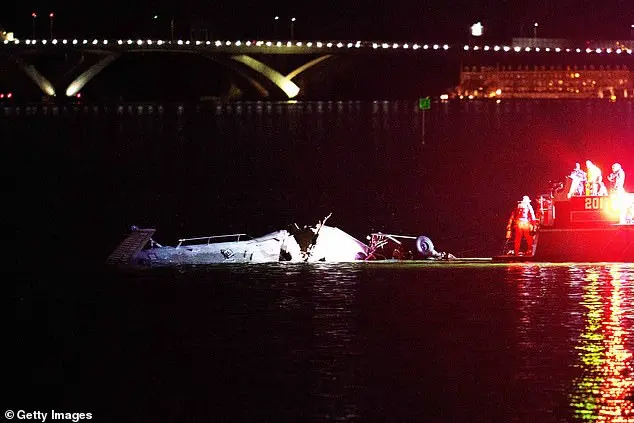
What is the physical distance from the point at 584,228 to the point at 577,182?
104 cm

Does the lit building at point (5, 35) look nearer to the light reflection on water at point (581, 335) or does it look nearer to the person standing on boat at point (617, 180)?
the person standing on boat at point (617, 180)

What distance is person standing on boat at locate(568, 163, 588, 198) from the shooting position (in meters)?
27.2

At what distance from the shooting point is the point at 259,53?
130m

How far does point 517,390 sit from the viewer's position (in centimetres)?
1544

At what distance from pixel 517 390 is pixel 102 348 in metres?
6.52

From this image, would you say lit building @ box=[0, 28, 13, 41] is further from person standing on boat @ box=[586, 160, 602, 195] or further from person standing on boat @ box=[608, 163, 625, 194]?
person standing on boat @ box=[608, 163, 625, 194]

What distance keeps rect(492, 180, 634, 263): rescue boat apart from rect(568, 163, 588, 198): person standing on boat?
82mm

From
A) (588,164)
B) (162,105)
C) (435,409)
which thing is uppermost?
(162,105)

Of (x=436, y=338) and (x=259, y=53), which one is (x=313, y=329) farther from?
(x=259, y=53)

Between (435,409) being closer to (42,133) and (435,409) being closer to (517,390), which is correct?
(517,390)

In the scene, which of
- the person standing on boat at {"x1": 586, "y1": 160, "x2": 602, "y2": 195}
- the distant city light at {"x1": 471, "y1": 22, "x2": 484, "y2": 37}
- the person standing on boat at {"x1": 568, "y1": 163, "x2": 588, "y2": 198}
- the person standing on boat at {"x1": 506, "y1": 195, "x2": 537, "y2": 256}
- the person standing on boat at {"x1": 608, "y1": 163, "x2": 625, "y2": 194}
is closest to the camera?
the person standing on boat at {"x1": 608, "y1": 163, "x2": 625, "y2": 194}

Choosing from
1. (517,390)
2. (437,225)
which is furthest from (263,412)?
→ (437,225)

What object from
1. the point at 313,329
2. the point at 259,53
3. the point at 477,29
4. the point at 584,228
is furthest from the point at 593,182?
the point at 477,29

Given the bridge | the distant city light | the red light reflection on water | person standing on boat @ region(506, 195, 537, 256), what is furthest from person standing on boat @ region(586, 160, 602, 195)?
the distant city light
